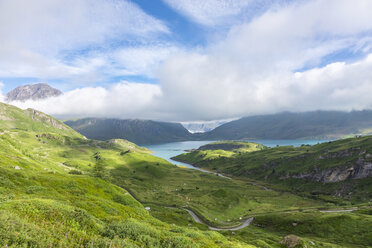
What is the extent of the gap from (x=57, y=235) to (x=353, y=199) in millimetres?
250623

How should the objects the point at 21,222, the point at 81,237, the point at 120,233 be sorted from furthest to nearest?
1. the point at 120,233
2. the point at 81,237
3. the point at 21,222

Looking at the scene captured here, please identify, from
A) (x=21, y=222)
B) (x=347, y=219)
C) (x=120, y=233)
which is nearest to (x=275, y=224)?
(x=347, y=219)

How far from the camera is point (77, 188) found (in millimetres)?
49750

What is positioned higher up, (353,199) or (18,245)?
(18,245)

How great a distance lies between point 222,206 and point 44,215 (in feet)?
483

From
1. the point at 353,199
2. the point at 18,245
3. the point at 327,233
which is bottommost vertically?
the point at 353,199

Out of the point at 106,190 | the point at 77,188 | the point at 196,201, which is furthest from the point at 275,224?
the point at 77,188

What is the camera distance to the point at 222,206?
488ft

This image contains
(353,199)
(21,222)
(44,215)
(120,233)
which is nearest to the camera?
(21,222)

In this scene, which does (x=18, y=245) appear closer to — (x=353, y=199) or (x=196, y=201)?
(x=196, y=201)

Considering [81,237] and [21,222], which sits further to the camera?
[81,237]

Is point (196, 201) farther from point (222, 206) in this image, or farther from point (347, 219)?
point (347, 219)

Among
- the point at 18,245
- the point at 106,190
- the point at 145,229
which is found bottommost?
the point at 106,190

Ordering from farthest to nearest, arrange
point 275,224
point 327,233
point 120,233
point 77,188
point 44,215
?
point 275,224
point 327,233
point 77,188
point 120,233
point 44,215
